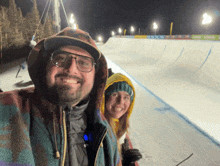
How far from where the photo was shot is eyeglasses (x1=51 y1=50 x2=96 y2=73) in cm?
118

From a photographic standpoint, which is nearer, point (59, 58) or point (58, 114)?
point (58, 114)

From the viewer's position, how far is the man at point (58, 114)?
91 centimetres

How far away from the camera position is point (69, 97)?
1.11m

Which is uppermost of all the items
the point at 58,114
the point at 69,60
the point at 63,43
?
the point at 63,43

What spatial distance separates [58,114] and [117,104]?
134 cm

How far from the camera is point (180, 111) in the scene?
4.09 metres

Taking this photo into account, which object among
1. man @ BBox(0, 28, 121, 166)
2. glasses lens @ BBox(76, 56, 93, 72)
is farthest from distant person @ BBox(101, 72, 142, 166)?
glasses lens @ BBox(76, 56, 93, 72)

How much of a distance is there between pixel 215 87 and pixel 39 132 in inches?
244

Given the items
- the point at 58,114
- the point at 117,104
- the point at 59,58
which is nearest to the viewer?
the point at 58,114

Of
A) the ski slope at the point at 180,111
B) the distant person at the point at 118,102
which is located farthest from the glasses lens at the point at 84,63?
the ski slope at the point at 180,111

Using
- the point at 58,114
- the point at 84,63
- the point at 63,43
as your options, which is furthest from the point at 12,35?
the point at 58,114

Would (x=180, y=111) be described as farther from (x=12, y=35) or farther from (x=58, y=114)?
(x=12, y=35)

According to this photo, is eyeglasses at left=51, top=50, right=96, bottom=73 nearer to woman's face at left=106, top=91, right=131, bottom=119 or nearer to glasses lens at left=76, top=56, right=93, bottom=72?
glasses lens at left=76, top=56, right=93, bottom=72

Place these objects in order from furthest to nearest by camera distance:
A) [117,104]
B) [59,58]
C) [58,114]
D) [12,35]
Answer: [12,35] → [117,104] → [59,58] → [58,114]
